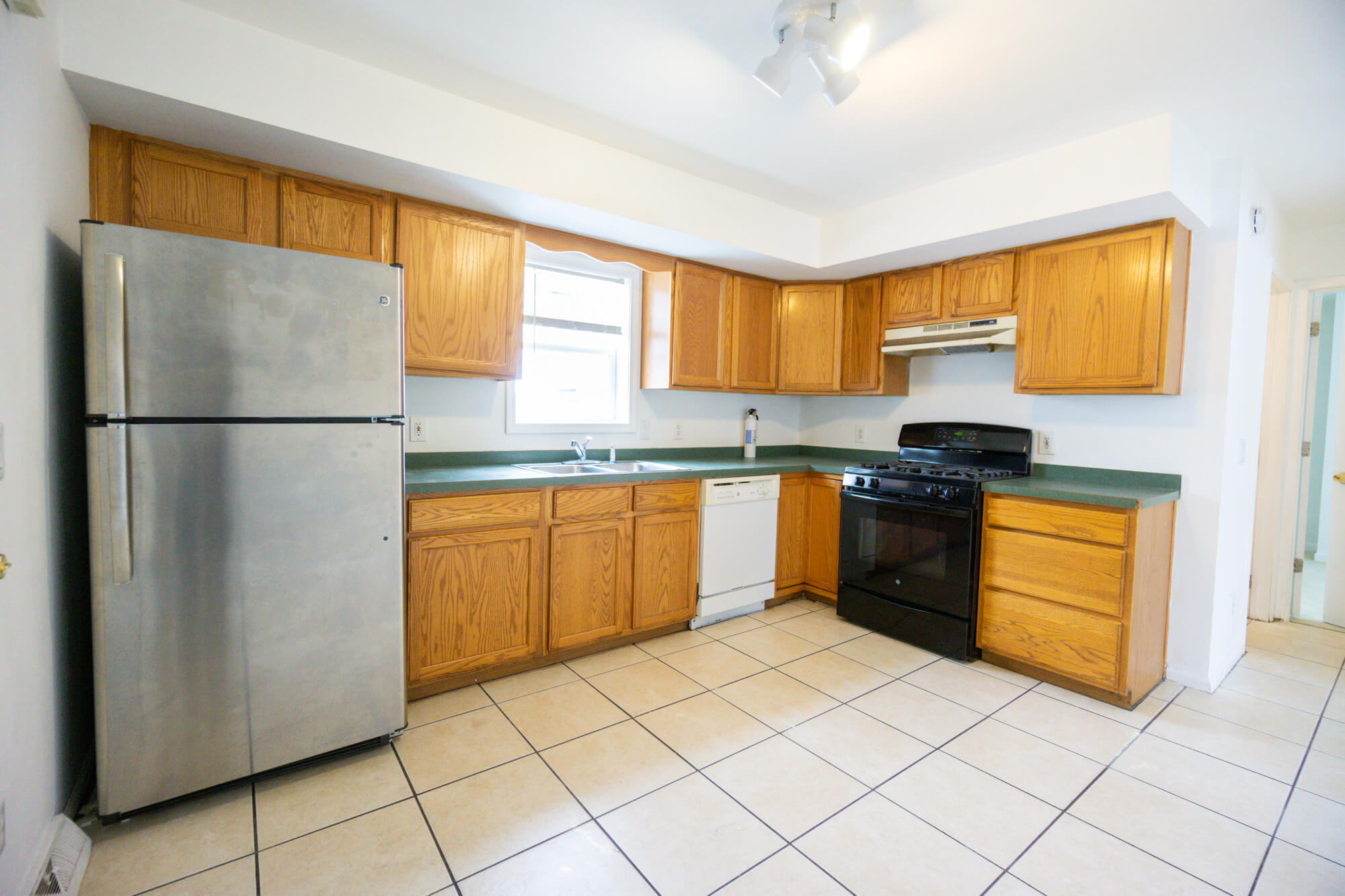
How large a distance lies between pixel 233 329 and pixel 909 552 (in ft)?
9.99

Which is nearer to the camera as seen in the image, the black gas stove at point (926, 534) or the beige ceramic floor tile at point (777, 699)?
the beige ceramic floor tile at point (777, 699)

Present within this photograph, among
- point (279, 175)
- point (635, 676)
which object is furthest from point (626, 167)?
point (635, 676)

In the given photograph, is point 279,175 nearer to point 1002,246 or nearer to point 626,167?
point 626,167

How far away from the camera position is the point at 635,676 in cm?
276

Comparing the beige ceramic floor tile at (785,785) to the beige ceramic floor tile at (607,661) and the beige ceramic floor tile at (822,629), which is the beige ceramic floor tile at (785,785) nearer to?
the beige ceramic floor tile at (607,661)

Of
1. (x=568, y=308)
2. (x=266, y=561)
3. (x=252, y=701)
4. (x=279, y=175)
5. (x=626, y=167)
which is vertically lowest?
(x=252, y=701)

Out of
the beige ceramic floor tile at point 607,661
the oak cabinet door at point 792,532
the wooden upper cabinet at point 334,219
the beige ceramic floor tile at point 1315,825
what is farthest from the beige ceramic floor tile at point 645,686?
the wooden upper cabinet at point 334,219

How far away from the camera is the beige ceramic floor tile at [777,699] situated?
241cm

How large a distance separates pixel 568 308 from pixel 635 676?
2067mm

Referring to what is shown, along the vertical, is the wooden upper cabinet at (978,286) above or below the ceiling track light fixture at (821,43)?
below

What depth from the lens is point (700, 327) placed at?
3.66 metres

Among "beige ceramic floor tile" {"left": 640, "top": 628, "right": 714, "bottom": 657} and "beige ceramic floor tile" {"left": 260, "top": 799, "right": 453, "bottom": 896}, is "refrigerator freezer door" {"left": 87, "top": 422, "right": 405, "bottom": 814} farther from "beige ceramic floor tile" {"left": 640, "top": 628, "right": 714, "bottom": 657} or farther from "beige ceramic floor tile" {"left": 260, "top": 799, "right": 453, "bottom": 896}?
"beige ceramic floor tile" {"left": 640, "top": 628, "right": 714, "bottom": 657}

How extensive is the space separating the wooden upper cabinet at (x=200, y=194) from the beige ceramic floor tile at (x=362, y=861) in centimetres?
200

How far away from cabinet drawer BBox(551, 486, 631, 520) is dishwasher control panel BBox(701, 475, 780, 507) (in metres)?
0.50
